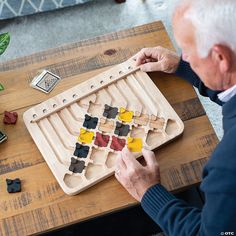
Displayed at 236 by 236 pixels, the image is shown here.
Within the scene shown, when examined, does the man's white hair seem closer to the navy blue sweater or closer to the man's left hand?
the navy blue sweater

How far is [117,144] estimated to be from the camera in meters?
1.31

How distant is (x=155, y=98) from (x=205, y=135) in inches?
7.0

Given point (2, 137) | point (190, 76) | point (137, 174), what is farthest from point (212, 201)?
point (2, 137)

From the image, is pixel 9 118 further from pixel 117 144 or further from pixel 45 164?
pixel 117 144

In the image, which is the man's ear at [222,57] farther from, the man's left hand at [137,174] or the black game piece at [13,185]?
the black game piece at [13,185]

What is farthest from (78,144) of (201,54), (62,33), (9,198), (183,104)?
(62,33)

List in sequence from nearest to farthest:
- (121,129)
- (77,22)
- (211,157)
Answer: (211,157) → (121,129) → (77,22)

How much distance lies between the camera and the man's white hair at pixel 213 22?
932mm

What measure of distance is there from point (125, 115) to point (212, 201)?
418 millimetres

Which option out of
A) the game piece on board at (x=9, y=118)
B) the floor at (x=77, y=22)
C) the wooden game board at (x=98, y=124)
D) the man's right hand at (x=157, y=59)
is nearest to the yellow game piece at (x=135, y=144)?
the wooden game board at (x=98, y=124)

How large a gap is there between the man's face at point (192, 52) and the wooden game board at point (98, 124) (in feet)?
0.96

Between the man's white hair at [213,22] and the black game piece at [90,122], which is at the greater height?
the man's white hair at [213,22]

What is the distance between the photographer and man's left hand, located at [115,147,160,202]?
1.23 metres

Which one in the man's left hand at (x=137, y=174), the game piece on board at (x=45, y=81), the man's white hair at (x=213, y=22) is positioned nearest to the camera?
the man's white hair at (x=213, y=22)
